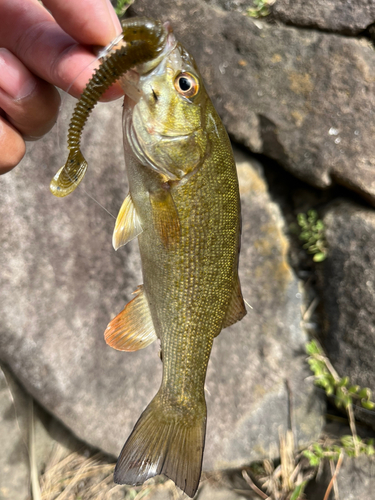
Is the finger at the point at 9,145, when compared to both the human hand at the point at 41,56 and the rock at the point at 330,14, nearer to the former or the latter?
the human hand at the point at 41,56

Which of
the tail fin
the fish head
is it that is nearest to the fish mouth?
the fish head

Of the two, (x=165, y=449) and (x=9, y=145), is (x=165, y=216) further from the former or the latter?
(x=165, y=449)

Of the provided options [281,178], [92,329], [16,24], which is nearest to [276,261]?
[281,178]

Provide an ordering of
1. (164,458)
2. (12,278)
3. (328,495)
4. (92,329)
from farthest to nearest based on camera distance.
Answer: (328,495) → (92,329) → (12,278) → (164,458)

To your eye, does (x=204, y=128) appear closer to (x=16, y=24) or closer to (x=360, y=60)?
(x=16, y=24)

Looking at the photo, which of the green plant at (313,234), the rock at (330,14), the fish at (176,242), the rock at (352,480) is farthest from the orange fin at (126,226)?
the rock at (352,480)

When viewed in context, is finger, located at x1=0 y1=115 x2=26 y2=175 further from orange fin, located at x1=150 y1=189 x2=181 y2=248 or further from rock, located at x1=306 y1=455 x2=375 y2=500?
rock, located at x1=306 y1=455 x2=375 y2=500
